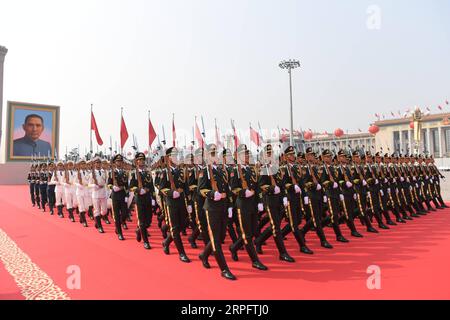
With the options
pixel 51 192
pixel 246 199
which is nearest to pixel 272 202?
pixel 246 199

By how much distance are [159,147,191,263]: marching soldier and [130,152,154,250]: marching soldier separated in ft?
2.33

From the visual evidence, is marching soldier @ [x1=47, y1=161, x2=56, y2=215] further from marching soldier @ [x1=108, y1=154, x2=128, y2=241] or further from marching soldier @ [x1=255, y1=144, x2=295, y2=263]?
marching soldier @ [x1=255, y1=144, x2=295, y2=263]

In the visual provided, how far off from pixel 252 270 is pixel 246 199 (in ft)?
3.28

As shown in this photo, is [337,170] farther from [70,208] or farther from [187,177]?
[70,208]

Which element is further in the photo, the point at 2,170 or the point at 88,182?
the point at 2,170

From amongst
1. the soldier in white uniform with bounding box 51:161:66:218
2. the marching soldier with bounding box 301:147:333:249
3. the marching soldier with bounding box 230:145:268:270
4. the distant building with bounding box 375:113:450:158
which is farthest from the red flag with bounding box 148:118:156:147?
the distant building with bounding box 375:113:450:158

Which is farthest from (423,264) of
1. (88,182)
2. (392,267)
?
(88,182)

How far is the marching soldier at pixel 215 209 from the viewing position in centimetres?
455

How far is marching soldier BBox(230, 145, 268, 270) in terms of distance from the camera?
15.9 ft

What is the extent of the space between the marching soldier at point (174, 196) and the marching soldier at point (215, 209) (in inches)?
25.8

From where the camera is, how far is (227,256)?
5.73 meters

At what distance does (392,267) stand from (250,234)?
206 centimetres

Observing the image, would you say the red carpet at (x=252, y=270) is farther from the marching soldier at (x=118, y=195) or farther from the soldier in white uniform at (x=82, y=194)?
the soldier in white uniform at (x=82, y=194)

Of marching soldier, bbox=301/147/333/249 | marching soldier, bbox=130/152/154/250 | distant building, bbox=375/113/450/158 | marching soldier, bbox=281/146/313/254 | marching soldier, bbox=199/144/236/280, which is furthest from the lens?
distant building, bbox=375/113/450/158
